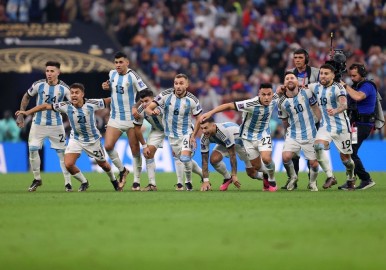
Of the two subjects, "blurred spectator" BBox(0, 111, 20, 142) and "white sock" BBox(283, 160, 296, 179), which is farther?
"blurred spectator" BBox(0, 111, 20, 142)

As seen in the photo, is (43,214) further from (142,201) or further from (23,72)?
(23,72)

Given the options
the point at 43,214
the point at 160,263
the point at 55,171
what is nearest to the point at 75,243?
the point at 160,263

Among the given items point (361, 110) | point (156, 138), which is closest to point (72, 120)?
point (156, 138)

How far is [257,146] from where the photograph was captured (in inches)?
720

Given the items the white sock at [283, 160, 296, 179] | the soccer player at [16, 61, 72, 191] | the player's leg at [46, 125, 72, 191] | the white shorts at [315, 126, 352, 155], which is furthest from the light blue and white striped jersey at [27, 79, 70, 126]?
the white shorts at [315, 126, 352, 155]

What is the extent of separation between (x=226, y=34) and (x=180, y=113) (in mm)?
12587

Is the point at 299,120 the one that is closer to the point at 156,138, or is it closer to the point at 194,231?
the point at 156,138

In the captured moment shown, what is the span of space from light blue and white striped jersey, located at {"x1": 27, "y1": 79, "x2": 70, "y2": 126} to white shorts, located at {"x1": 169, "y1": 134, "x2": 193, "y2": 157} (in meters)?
2.02

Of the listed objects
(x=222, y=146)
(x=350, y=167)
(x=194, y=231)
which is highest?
(x=222, y=146)

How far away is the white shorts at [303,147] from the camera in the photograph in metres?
18.2

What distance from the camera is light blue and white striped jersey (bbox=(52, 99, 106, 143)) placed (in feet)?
60.4

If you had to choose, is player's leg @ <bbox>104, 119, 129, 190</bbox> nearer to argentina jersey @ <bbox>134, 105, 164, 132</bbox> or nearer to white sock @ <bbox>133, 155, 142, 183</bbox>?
white sock @ <bbox>133, 155, 142, 183</bbox>

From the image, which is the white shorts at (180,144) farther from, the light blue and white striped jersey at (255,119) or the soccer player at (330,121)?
the soccer player at (330,121)

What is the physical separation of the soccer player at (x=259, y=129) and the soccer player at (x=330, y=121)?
785mm
